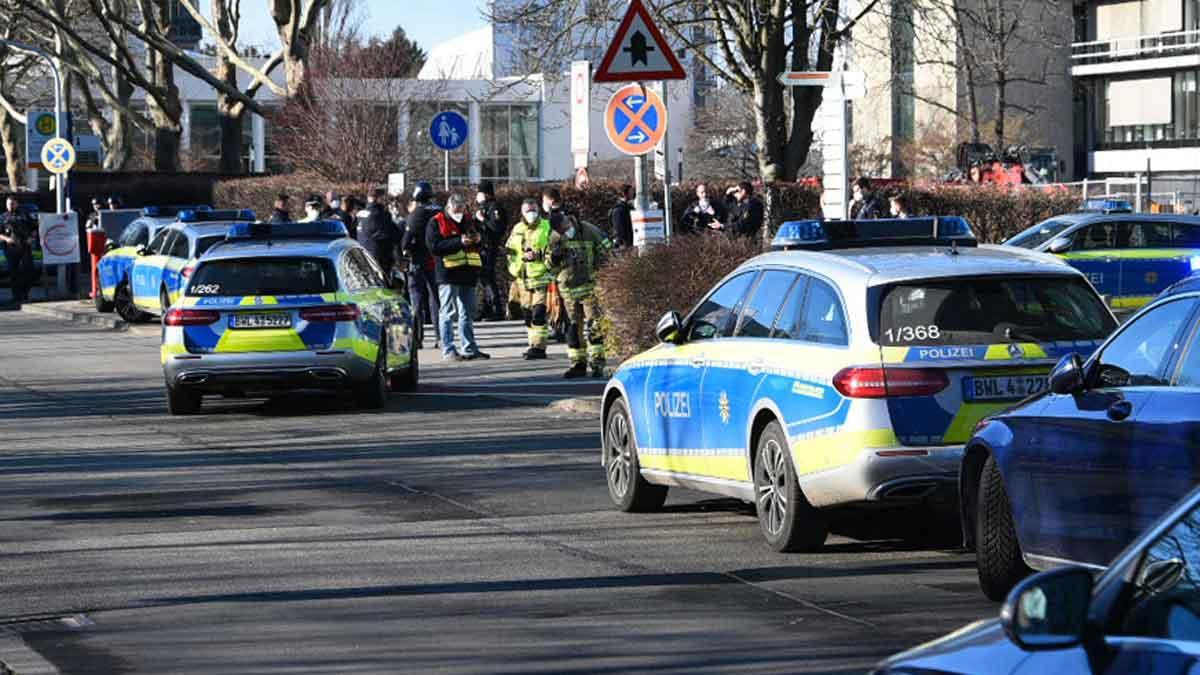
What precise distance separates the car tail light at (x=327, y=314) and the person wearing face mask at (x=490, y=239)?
897 centimetres

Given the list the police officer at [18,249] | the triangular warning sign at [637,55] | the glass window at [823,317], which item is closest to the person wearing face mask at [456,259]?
the triangular warning sign at [637,55]

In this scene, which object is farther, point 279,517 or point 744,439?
point 279,517

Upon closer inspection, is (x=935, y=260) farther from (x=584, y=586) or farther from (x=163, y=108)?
(x=163, y=108)

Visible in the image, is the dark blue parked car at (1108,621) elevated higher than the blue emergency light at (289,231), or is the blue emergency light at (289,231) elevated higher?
the blue emergency light at (289,231)

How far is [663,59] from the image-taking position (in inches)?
673

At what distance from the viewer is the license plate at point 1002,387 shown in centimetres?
1003

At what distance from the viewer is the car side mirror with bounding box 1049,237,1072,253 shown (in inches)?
1047

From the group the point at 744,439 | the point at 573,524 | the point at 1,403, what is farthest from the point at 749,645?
the point at 1,403

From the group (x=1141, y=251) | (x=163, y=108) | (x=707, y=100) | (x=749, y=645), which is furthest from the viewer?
(x=707, y=100)

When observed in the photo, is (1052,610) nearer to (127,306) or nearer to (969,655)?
(969,655)

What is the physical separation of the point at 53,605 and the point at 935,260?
14.6ft

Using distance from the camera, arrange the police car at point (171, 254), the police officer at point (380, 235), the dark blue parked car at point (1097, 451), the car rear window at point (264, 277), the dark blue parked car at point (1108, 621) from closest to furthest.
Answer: the dark blue parked car at point (1108, 621) < the dark blue parked car at point (1097, 451) < the car rear window at point (264, 277) < the police officer at point (380, 235) < the police car at point (171, 254)

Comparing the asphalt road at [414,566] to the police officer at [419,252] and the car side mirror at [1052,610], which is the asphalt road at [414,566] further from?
the police officer at [419,252]

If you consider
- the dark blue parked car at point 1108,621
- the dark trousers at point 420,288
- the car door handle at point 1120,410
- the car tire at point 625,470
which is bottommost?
the car tire at point 625,470
